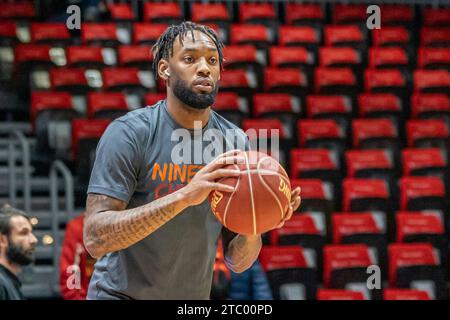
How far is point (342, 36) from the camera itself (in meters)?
10.8

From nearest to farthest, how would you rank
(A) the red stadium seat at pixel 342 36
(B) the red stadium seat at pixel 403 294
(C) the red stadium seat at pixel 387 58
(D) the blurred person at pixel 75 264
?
(D) the blurred person at pixel 75 264, (B) the red stadium seat at pixel 403 294, (C) the red stadium seat at pixel 387 58, (A) the red stadium seat at pixel 342 36

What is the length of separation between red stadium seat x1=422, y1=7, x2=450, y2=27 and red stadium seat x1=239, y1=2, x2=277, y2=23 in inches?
Answer: 75.6

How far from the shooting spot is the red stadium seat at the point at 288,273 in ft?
21.5

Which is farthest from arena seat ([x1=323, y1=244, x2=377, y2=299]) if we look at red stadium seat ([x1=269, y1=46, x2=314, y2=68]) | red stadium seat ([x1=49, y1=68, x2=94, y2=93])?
red stadium seat ([x1=269, y1=46, x2=314, y2=68])

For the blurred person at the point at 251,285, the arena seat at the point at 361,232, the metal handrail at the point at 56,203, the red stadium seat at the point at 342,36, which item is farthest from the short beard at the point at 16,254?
the red stadium seat at the point at 342,36

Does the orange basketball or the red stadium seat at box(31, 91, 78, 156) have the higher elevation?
the red stadium seat at box(31, 91, 78, 156)

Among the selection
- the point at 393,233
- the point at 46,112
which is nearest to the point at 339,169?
the point at 393,233

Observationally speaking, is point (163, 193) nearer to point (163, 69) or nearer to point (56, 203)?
point (163, 69)

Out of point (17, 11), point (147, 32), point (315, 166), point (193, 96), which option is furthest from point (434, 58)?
point (193, 96)

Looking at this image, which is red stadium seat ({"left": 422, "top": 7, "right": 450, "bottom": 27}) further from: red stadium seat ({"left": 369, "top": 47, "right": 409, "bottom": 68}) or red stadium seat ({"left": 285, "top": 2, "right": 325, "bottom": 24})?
red stadium seat ({"left": 285, "top": 2, "right": 325, "bottom": 24})

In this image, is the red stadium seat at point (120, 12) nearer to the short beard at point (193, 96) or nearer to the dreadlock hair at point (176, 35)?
the dreadlock hair at point (176, 35)

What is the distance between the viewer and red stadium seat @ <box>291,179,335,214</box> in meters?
7.62

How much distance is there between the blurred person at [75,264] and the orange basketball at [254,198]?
283cm
